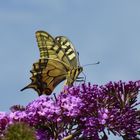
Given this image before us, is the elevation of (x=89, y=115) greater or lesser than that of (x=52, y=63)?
lesser

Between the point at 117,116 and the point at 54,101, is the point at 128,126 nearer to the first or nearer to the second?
the point at 117,116

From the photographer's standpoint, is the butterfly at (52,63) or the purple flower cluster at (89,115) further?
the butterfly at (52,63)

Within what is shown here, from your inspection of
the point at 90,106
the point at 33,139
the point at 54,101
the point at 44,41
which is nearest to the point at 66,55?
the point at 44,41

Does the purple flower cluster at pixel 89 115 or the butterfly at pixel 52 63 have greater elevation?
the butterfly at pixel 52 63

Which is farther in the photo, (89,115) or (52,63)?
(52,63)
